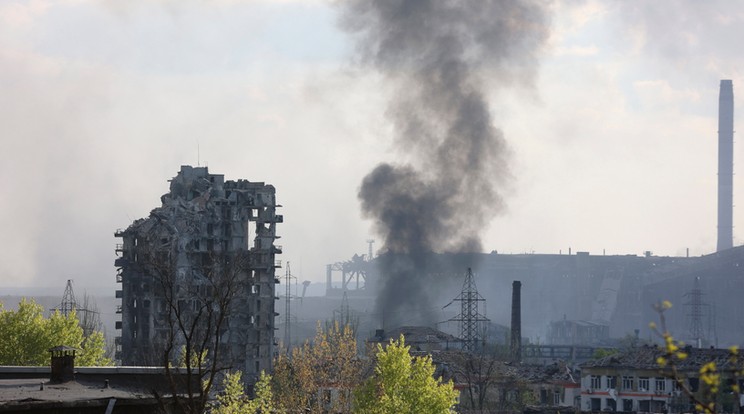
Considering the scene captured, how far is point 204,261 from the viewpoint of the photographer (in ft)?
340

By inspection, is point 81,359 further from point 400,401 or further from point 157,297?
point 157,297

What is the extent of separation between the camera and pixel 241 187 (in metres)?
111

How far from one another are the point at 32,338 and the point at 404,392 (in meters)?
23.9

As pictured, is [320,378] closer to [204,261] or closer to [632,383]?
[632,383]

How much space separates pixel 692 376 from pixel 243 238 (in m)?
38.0

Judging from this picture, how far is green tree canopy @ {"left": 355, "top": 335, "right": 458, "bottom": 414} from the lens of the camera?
45.0 meters

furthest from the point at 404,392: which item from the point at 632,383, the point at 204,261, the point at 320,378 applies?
the point at 204,261

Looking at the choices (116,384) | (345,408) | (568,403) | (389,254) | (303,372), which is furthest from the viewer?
(389,254)

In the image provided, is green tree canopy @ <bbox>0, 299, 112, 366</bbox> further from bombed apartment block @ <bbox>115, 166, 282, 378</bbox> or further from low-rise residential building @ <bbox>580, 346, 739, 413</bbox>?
low-rise residential building @ <bbox>580, 346, 739, 413</bbox>

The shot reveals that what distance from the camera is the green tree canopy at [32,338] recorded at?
204 ft

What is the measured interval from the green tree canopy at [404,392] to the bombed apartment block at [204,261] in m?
45.9

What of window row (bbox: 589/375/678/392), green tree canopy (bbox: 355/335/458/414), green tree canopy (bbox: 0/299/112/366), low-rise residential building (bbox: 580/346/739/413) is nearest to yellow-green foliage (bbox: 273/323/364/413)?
green tree canopy (bbox: 355/335/458/414)

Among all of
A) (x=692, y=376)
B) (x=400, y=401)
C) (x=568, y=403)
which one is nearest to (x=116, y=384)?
(x=400, y=401)

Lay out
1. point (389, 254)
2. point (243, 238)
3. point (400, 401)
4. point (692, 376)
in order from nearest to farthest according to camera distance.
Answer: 1. point (400, 401)
2. point (692, 376)
3. point (243, 238)
4. point (389, 254)
